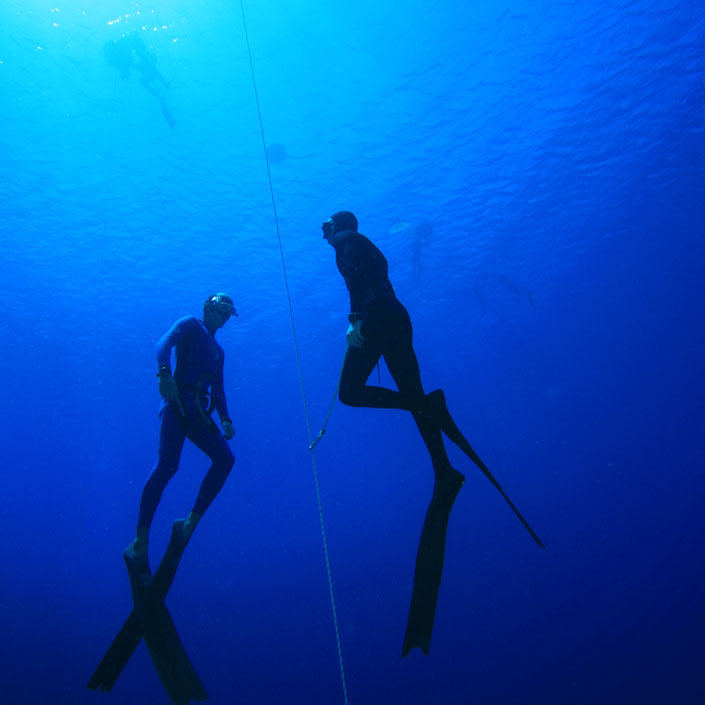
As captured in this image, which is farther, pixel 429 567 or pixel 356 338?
pixel 356 338

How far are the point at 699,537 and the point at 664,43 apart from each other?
29.3 m

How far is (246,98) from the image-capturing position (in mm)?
13414

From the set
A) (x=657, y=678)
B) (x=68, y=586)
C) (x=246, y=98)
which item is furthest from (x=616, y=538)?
(x=68, y=586)

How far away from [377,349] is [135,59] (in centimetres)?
1298

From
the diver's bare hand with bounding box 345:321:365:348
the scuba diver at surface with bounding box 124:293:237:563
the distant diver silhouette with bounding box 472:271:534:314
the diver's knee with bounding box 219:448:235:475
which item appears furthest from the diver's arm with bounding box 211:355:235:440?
the distant diver silhouette with bounding box 472:271:534:314

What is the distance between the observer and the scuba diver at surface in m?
4.01

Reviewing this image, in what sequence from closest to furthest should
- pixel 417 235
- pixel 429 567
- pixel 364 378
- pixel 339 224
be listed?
pixel 429 567, pixel 364 378, pixel 339 224, pixel 417 235

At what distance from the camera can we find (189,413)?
438cm

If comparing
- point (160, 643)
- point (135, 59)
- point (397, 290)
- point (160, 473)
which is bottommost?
point (160, 643)

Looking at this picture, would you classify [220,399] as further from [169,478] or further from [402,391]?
[402,391]

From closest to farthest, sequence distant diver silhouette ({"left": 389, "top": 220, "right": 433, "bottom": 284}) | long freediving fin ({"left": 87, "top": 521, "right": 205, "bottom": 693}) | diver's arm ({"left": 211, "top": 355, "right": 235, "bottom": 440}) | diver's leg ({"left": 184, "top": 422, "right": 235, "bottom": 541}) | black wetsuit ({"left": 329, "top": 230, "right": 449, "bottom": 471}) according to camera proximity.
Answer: black wetsuit ({"left": 329, "top": 230, "right": 449, "bottom": 471}) → long freediving fin ({"left": 87, "top": 521, "right": 205, "bottom": 693}) → diver's leg ({"left": 184, "top": 422, "right": 235, "bottom": 541}) → diver's arm ({"left": 211, "top": 355, "right": 235, "bottom": 440}) → distant diver silhouette ({"left": 389, "top": 220, "right": 433, "bottom": 284})

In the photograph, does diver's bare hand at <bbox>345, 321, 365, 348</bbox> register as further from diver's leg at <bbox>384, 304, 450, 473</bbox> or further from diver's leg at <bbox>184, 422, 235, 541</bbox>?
diver's leg at <bbox>184, 422, 235, 541</bbox>

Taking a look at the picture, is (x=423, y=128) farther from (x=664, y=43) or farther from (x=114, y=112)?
(x=114, y=112)

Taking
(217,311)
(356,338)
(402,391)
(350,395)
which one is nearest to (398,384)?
(402,391)
